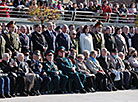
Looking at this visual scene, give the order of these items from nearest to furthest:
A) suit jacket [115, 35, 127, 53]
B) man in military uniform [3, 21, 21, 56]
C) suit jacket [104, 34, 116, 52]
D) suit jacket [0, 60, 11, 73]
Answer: suit jacket [0, 60, 11, 73] < man in military uniform [3, 21, 21, 56] < suit jacket [104, 34, 116, 52] < suit jacket [115, 35, 127, 53]

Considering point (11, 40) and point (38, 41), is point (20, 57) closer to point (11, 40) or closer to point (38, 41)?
point (11, 40)

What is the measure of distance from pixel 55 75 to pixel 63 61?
628 millimetres

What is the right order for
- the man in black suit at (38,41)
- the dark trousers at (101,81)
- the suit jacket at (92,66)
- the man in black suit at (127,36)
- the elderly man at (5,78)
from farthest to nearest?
1. the man in black suit at (127,36)
2. the man in black suit at (38,41)
3. the suit jacket at (92,66)
4. the dark trousers at (101,81)
5. the elderly man at (5,78)

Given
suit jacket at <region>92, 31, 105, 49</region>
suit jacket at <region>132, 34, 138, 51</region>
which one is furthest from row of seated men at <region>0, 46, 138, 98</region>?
suit jacket at <region>132, 34, 138, 51</region>

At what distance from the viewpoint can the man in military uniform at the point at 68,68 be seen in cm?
1473

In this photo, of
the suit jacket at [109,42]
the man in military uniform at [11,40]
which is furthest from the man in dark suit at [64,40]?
the suit jacket at [109,42]

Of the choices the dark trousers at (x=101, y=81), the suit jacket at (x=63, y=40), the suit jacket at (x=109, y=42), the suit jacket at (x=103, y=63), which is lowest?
the dark trousers at (x=101, y=81)

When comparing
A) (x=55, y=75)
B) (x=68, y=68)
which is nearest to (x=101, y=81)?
(x=68, y=68)

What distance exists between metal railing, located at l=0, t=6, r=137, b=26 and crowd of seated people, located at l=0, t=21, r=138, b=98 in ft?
20.3

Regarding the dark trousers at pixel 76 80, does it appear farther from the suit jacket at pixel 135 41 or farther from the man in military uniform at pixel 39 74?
the suit jacket at pixel 135 41

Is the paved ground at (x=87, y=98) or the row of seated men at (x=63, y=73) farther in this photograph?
the row of seated men at (x=63, y=73)

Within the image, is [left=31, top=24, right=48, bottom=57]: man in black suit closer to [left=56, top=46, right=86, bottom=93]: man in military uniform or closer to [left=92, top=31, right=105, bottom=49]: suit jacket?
[left=56, top=46, right=86, bottom=93]: man in military uniform

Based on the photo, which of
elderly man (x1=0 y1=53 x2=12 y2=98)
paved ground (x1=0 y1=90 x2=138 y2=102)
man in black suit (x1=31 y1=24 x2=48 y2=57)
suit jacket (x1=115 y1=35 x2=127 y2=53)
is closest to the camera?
paved ground (x1=0 y1=90 x2=138 y2=102)

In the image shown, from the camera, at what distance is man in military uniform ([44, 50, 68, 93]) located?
1444 cm
